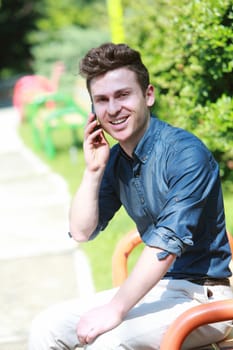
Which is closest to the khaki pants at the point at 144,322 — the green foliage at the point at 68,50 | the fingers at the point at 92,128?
the fingers at the point at 92,128

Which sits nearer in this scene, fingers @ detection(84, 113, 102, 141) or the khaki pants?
the khaki pants

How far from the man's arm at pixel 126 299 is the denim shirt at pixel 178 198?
4 centimetres

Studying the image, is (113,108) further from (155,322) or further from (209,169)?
(155,322)

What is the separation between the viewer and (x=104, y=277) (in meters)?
5.61

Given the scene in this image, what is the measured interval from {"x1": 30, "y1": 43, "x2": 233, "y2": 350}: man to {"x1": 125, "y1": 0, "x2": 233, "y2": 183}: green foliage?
7.10 feet

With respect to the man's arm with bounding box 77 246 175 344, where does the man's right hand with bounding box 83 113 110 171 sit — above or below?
above

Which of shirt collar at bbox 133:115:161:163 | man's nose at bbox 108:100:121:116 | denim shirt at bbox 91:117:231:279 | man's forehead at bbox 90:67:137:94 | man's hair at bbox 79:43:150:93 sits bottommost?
denim shirt at bbox 91:117:231:279

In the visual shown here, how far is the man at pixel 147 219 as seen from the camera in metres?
2.64

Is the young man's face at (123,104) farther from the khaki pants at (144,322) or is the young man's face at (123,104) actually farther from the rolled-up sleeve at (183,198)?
the khaki pants at (144,322)

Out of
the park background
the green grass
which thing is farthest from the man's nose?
the green grass

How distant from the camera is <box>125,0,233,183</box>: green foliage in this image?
16.9ft

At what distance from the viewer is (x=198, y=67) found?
6070 mm

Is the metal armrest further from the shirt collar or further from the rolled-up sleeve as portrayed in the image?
the shirt collar

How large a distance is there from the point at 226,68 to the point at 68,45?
19.5 metres
